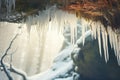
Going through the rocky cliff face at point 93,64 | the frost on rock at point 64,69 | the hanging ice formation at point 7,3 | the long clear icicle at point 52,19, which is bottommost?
the frost on rock at point 64,69

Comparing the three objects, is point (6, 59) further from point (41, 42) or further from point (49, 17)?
point (49, 17)

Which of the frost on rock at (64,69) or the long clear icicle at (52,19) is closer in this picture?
the long clear icicle at (52,19)

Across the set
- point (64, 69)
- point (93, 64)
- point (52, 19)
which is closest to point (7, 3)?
point (52, 19)

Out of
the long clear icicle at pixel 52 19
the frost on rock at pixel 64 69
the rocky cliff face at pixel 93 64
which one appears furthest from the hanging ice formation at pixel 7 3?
the frost on rock at pixel 64 69

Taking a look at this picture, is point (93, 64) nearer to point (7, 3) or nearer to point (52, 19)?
point (52, 19)

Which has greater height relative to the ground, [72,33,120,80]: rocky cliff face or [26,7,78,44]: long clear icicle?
[26,7,78,44]: long clear icicle

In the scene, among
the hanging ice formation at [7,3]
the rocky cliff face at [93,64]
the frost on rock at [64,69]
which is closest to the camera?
the hanging ice formation at [7,3]

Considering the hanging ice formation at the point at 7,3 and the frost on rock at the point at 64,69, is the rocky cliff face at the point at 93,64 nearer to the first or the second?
the frost on rock at the point at 64,69

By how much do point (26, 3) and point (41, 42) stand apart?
1990 cm

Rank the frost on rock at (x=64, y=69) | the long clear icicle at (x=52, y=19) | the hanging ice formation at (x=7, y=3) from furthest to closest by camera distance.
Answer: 1. the frost on rock at (x=64, y=69)
2. the long clear icicle at (x=52, y=19)
3. the hanging ice formation at (x=7, y=3)

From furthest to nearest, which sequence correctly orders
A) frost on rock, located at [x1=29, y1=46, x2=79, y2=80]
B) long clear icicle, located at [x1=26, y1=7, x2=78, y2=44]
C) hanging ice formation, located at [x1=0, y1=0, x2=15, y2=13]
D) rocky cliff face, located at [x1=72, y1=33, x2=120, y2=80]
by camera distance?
frost on rock, located at [x1=29, y1=46, x2=79, y2=80] → rocky cliff face, located at [x1=72, y1=33, x2=120, y2=80] → long clear icicle, located at [x1=26, y1=7, x2=78, y2=44] → hanging ice formation, located at [x1=0, y1=0, x2=15, y2=13]

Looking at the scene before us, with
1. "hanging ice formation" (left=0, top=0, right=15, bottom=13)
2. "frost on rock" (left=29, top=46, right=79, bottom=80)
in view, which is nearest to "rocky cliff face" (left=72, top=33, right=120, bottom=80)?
"frost on rock" (left=29, top=46, right=79, bottom=80)

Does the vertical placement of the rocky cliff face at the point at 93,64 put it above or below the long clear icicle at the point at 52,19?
below

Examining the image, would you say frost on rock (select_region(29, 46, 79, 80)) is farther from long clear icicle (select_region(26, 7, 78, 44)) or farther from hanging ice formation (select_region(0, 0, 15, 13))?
hanging ice formation (select_region(0, 0, 15, 13))
